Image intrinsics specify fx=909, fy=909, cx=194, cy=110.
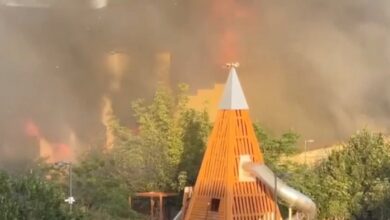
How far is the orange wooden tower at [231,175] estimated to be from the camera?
12.4 m

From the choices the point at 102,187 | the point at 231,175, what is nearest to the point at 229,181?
the point at 231,175

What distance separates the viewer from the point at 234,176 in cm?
1250

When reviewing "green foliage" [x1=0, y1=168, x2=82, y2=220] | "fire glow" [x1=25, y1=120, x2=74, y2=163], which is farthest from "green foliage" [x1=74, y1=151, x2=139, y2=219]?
"green foliage" [x1=0, y1=168, x2=82, y2=220]

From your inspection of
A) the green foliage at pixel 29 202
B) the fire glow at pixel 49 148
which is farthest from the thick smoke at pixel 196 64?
the green foliage at pixel 29 202

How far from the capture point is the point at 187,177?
54.1 feet

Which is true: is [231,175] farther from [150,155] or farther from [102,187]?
[150,155]

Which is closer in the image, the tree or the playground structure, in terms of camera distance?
the playground structure

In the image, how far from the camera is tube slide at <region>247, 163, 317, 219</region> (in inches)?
492

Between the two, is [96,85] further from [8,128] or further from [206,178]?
[206,178]

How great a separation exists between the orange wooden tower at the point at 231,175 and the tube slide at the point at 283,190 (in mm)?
138

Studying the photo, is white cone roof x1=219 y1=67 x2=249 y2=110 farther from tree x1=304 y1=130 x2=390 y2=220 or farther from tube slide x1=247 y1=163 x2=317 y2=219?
tree x1=304 y1=130 x2=390 y2=220

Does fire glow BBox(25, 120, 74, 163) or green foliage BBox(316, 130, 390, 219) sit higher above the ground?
fire glow BBox(25, 120, 74, 163)

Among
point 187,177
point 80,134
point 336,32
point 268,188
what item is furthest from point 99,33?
point 268,188

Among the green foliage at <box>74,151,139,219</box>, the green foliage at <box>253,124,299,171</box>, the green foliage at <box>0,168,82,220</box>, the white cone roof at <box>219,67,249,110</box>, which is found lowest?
the green foliage at <box>0,168,82,220</box>
